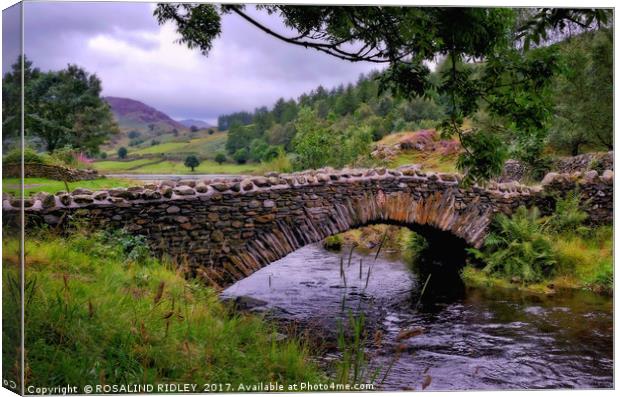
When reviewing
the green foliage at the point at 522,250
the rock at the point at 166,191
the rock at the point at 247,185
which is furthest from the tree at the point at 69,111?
the green foliage at the point at 522,250

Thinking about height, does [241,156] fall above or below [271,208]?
above

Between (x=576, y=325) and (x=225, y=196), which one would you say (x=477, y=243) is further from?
(x=225, y=196)

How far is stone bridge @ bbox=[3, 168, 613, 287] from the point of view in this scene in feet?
23.4

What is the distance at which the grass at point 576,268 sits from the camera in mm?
8586

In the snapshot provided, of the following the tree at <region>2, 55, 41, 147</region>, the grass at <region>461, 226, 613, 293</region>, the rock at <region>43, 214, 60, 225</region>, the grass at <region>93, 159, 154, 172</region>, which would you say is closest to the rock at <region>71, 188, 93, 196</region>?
the rock at <region>43, 214, 60, 225</region>

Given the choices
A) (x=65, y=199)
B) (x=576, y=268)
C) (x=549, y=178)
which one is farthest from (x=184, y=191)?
(x=576, y=268)

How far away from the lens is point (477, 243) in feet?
35.5

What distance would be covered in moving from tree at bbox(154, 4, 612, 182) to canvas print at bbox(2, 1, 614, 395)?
0.02 metres

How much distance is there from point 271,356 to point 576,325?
5.08m

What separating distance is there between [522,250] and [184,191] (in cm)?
596

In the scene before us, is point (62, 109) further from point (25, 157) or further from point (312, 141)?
point (312, 141)

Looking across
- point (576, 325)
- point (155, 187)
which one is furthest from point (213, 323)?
point (576, 325)

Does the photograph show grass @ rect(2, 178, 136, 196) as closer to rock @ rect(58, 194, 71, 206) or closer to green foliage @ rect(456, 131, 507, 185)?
rock @ rect(58, 194, 71, 206)

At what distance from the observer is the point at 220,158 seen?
266 inches
